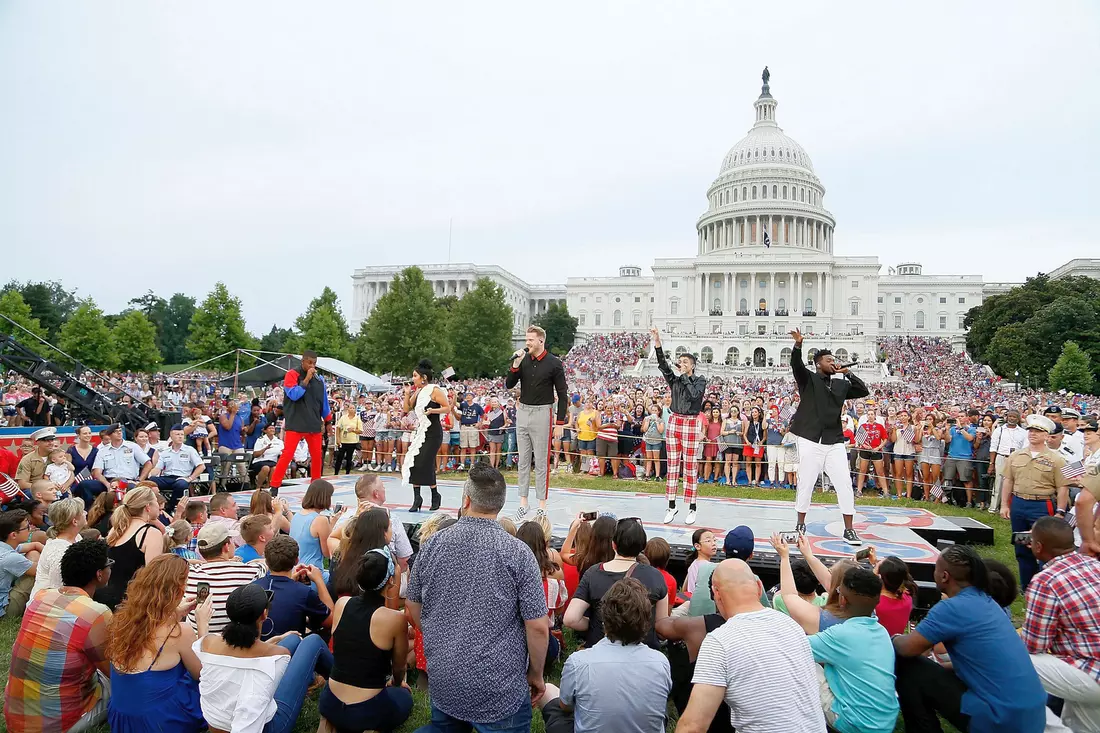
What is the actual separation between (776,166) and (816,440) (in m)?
96.3

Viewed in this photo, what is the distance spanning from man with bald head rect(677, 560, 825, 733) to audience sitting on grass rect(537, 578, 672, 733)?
22 cm

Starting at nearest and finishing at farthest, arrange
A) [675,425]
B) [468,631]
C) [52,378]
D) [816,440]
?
[468,631], [816,440], [675,425], [52,378]

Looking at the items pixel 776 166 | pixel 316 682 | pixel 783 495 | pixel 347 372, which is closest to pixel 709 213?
pixel 776 166

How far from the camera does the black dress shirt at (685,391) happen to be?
314 inches

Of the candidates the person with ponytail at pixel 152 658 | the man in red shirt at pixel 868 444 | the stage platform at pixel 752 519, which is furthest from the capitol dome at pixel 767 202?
the person with ponytail at pixel 152 658

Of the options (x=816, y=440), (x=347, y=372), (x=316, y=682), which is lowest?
(x=316, y=682)

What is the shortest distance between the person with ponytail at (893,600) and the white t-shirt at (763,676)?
1633 mm

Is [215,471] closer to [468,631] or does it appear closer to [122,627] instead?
[122,627]

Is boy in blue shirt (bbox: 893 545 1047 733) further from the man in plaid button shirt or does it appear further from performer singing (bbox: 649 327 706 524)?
performer singing (bbox: 649 327 706 524)

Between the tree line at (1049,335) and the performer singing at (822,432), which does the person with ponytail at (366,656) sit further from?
the tree line at (1049,335)

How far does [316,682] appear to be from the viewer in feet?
15.6

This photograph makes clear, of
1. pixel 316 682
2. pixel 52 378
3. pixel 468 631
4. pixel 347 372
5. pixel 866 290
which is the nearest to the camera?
pixel 468 631

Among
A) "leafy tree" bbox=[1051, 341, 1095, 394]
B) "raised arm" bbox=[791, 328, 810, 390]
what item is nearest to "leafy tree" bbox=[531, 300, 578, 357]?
"leafy tree" bbox=[1051, 341, 1095, 394]

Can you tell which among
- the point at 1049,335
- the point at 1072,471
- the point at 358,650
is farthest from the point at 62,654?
the point at 1049,335
